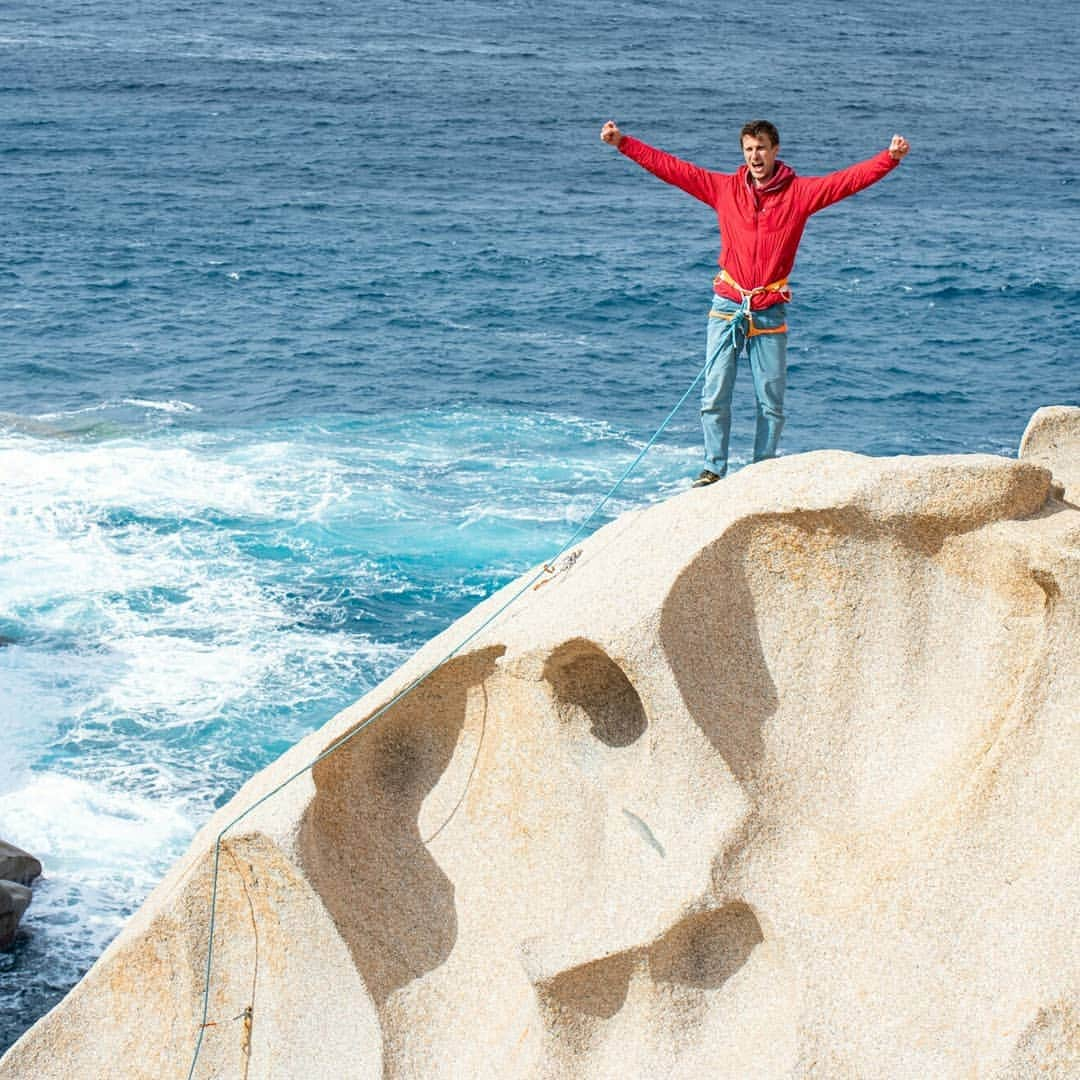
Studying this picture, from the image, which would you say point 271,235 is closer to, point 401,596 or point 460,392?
point 460,392

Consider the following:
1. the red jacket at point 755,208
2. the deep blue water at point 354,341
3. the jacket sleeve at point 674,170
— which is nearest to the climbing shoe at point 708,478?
the red jacket at point 755,208

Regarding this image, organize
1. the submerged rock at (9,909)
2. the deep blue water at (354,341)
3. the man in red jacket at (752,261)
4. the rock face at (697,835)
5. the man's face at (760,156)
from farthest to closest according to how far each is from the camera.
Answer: the deep blue water at (354,341) < the submerged rock at (9,909) < the man in red jacket at (752,261) < the man's face at (760,156) < the rock face at (697,835)

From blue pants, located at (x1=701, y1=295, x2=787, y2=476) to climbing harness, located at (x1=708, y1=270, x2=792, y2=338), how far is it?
0.03m

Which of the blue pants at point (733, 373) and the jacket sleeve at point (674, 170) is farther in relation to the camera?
the blue pants at point (733, 373)

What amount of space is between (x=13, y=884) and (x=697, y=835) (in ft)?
43.2

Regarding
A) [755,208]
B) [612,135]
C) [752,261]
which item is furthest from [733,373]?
[612,135]

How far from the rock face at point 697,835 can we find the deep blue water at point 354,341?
9.36m

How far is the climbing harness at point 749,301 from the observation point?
13211 millimetres

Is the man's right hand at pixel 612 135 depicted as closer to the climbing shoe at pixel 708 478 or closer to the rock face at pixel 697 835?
the climbing shoe at pixel 708 478

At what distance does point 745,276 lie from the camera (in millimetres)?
13242

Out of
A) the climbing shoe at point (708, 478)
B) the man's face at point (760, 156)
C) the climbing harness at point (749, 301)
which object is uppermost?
the man's face at point (760, 156)

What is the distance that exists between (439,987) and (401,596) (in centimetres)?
1959

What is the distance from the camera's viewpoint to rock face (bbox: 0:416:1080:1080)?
9945 mm

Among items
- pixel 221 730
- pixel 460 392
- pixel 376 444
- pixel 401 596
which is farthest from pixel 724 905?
pixel 460 392
